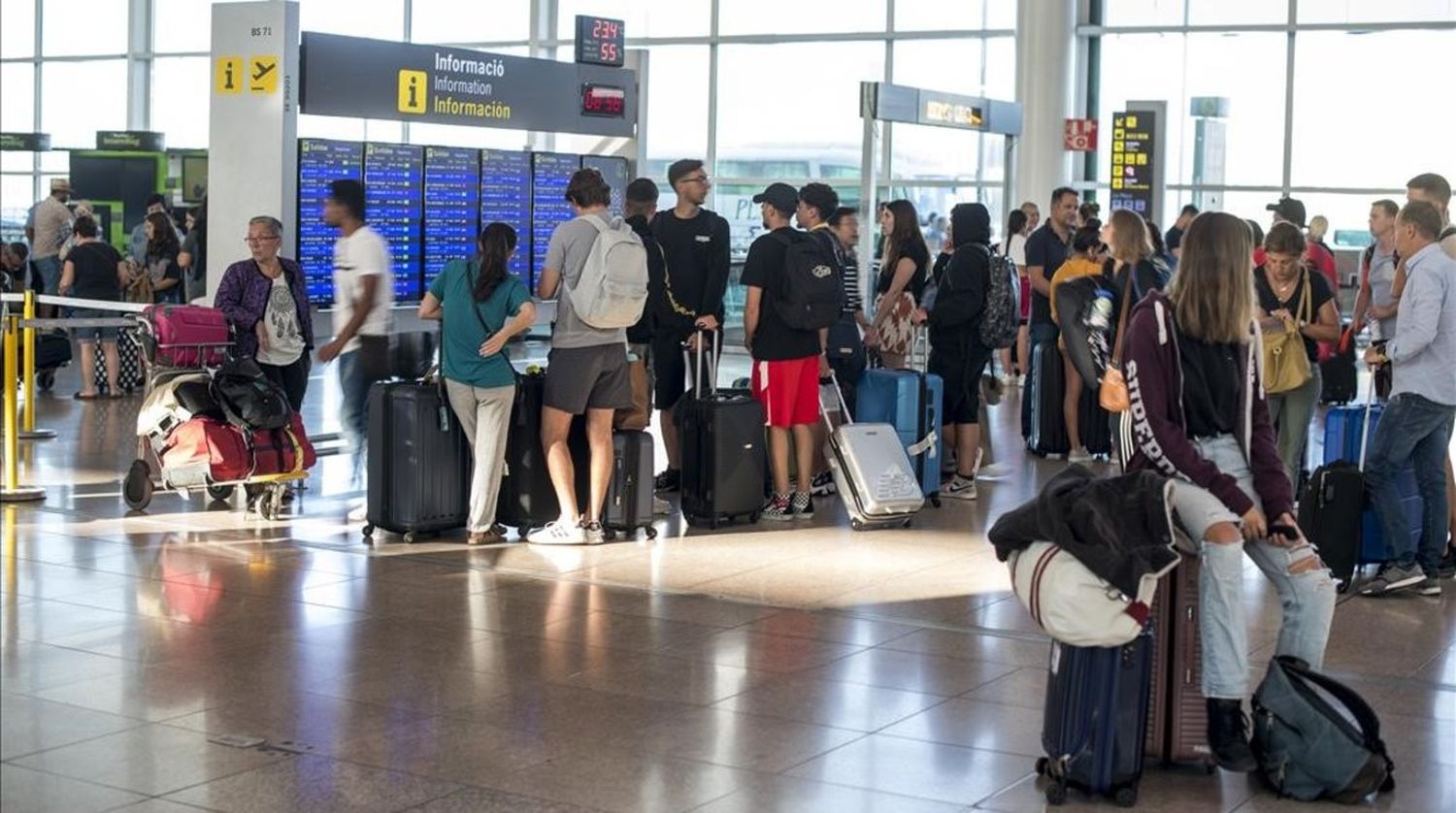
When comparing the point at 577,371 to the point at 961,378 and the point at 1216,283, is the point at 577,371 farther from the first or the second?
the point at 1216,283

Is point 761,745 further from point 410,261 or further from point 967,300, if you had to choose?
point 410,261

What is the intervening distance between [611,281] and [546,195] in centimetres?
492

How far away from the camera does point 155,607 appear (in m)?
7.55

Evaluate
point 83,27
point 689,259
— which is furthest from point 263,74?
point 83,27

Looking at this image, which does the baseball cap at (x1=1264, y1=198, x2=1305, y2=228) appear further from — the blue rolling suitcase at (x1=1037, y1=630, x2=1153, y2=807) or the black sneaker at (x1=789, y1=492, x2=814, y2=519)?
the blue rolling suitcase at (x1=1037, y1=630, x2=1153, y2=807)

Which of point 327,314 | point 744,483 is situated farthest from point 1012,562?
point 327,314

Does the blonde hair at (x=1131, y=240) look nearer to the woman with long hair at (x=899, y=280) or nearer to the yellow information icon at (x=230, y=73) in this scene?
the woman with long hair at (x=899, y=280)

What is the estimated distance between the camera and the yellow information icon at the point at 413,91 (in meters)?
12.0

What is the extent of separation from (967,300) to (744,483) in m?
1.88

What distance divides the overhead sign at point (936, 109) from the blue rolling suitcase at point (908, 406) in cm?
468

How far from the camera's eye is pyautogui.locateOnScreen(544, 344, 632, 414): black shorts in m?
9.02

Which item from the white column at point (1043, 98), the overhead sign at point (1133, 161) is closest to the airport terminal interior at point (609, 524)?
the overhead sign at point (1133, 161)

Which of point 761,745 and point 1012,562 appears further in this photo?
point 761,745

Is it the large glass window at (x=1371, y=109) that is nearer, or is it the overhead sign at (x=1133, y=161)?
the overhead sign at (x=1133, y=161)
